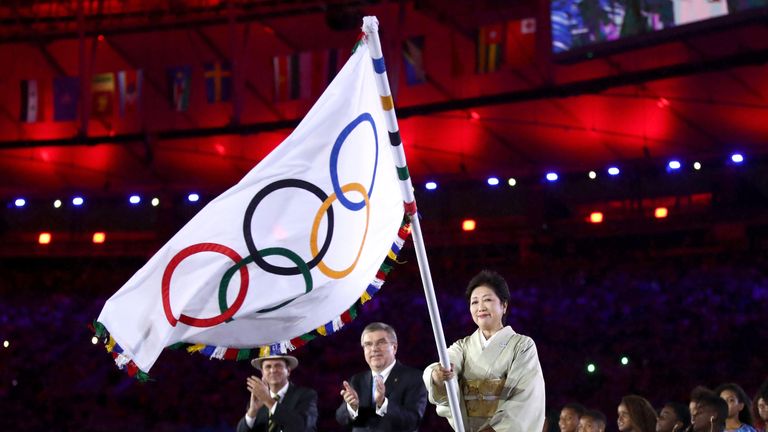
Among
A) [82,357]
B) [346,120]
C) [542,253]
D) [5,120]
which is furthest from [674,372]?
[5,120]

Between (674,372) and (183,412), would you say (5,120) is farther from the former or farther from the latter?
(674,372)

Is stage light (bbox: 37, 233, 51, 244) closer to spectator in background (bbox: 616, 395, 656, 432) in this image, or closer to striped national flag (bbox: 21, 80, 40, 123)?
striped national flag (bbox: 21, 80, 40, 123)

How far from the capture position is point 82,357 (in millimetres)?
17938

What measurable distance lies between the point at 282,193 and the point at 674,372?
11447 mm

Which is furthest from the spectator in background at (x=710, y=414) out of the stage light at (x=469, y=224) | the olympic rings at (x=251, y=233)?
the stage light at (x=469, y=224)

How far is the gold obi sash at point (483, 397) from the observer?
4.83 meters

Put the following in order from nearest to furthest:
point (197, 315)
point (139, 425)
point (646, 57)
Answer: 1. point (197, 315)
2. point (139, 425)
3. point (646, 57)

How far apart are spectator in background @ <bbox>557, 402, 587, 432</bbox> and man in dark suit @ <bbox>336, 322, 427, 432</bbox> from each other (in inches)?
93.1

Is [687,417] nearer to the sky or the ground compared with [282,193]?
nearer to the ground

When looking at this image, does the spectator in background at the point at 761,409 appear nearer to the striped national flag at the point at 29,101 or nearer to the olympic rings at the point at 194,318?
the olympic rings at the point at 194,318

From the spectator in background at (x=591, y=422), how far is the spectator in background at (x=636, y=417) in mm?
196

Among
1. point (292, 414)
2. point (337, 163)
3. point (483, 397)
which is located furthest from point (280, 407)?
point (337, 163)

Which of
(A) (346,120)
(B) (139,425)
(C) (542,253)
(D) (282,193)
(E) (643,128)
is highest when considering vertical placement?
(E) (643,128)

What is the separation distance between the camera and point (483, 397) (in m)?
4.86
